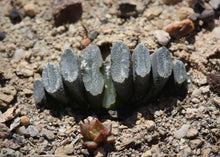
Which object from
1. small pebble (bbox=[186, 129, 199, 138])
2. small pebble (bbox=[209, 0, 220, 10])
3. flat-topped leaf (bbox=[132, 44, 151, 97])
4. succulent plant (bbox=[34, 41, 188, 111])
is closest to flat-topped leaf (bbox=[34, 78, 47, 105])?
succulent plant (bbox=[34, 41, 188, 111])

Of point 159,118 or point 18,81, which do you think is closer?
point 159,118

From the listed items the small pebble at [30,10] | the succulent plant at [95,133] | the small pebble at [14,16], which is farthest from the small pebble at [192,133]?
the small pebble at [14,16]

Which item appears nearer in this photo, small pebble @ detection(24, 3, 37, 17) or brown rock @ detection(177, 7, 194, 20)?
brown rock @ detection(177, 7, 194, 20)

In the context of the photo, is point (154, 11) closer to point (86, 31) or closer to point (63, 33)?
point (86, 31)

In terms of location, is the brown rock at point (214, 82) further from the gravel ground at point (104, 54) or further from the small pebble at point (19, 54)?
the small pebble at point (19, 54)

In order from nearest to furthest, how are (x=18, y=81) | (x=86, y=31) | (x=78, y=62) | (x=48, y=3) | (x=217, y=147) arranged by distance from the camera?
(x=217, y=147) < (x=78, y=62) < (x=18, y=81) < (x=86, y=31) < (x=48, y=3)

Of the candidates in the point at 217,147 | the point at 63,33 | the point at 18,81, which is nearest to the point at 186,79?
the point at 217,147

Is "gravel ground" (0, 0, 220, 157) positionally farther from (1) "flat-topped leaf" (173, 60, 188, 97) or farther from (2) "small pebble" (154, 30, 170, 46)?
(1) "flat-topped leaf" (173, 60, 188, 97)
